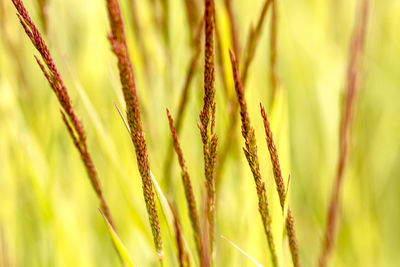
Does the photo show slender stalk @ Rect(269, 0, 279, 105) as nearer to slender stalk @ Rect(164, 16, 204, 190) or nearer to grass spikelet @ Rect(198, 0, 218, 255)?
slender stalk @ Rect(164, 16, 204, 190)

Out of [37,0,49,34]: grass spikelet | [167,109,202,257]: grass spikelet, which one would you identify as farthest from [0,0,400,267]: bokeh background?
[167,109,202,257]: grass spikelet

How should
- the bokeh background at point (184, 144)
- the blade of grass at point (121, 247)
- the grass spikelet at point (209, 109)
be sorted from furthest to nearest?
the bokeh background at point (184, 144) → the blade of grass at point (121, 247) → the grass spikelet at point (209, 109)

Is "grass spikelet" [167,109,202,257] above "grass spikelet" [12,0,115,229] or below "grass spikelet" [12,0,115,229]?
below

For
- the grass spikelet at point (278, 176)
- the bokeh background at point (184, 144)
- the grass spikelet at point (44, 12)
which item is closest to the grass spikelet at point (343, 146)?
the bokeh background at point (184, 144)

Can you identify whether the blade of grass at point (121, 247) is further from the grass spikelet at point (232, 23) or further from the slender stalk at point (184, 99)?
the grass spikelet at point (232, 23)

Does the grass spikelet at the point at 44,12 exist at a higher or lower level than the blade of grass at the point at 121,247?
higher

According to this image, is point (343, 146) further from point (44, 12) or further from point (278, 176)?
point (44, 12)

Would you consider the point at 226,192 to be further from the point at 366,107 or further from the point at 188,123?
the point at 366,107

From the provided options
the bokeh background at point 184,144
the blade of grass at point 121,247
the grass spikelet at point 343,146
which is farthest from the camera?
the bokeh background at point 184,144
